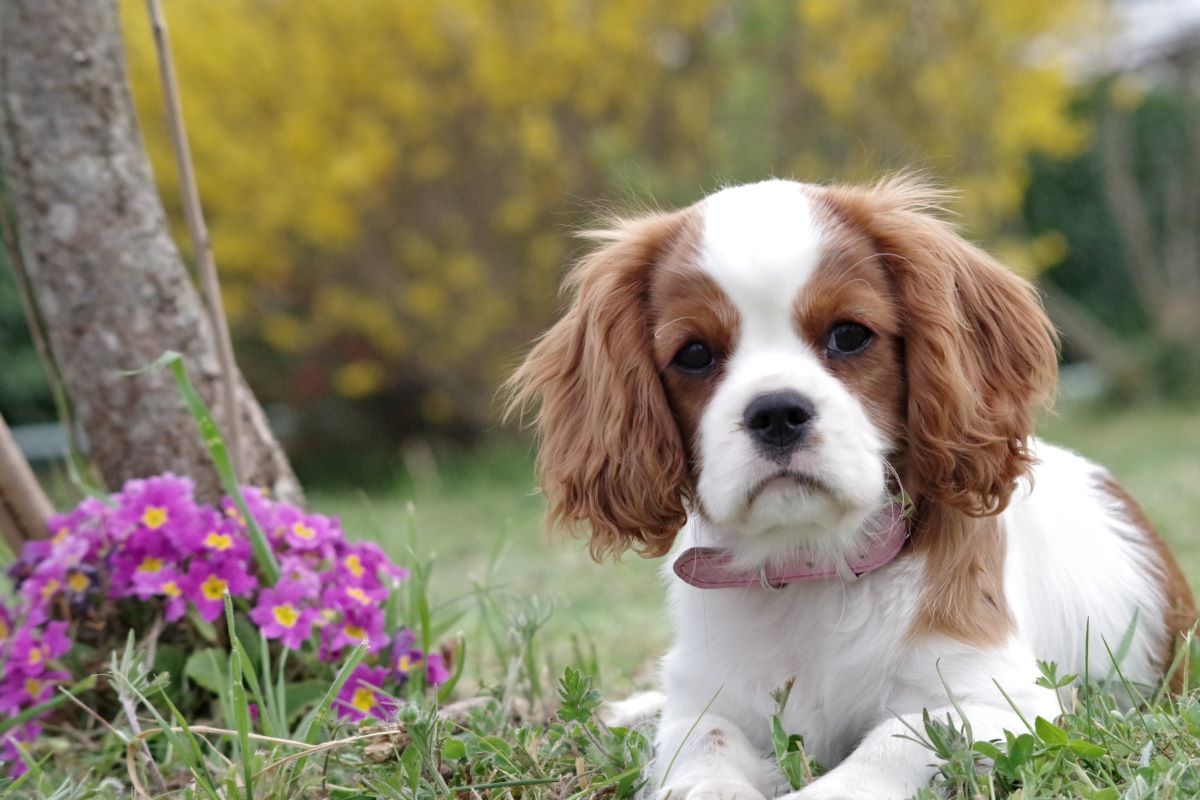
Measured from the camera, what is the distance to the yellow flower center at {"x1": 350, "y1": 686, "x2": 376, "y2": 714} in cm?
318

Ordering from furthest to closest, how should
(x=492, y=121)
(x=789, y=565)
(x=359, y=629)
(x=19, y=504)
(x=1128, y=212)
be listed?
(x=1128, y=212) < (x=492, y=121) < (x=19, y=504) < (x=359, y=629) < (x=789, y=565)

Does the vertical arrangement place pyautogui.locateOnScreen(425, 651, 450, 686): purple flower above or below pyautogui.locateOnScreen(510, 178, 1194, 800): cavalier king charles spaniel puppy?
below

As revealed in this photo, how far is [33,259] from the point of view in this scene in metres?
3.77

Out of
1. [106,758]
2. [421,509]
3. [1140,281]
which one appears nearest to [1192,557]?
[106,758]

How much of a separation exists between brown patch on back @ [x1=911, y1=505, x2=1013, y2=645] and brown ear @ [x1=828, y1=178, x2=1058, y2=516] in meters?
0.06

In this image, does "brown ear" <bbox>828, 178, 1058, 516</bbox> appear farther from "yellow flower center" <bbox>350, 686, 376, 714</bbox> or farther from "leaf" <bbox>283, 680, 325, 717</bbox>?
"leaf" <bbox>283, 680, 325, 717</bbox>

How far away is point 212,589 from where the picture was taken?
335cm

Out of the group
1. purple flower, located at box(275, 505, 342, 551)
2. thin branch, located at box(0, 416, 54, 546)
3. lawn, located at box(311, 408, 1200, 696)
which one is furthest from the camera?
lawn, located at box(311, 408, 1200, 696)

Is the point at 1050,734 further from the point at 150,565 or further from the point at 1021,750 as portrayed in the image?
the point at 150,565

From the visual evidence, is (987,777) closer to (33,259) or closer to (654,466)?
(654,466)

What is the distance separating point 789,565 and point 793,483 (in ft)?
1.03

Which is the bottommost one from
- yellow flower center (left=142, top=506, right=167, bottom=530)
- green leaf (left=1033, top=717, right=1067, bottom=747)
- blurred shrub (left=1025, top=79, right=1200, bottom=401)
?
blurred shrub (left=1025, top=79, right=1200, bottom=401)

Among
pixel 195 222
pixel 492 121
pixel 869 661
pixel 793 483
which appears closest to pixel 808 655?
pixel 869 661

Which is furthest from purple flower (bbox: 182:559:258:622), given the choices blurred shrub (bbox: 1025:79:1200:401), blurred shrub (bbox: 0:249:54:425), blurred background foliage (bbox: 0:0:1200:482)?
blurred shrub (bbox: 1025:79:1200:401)
